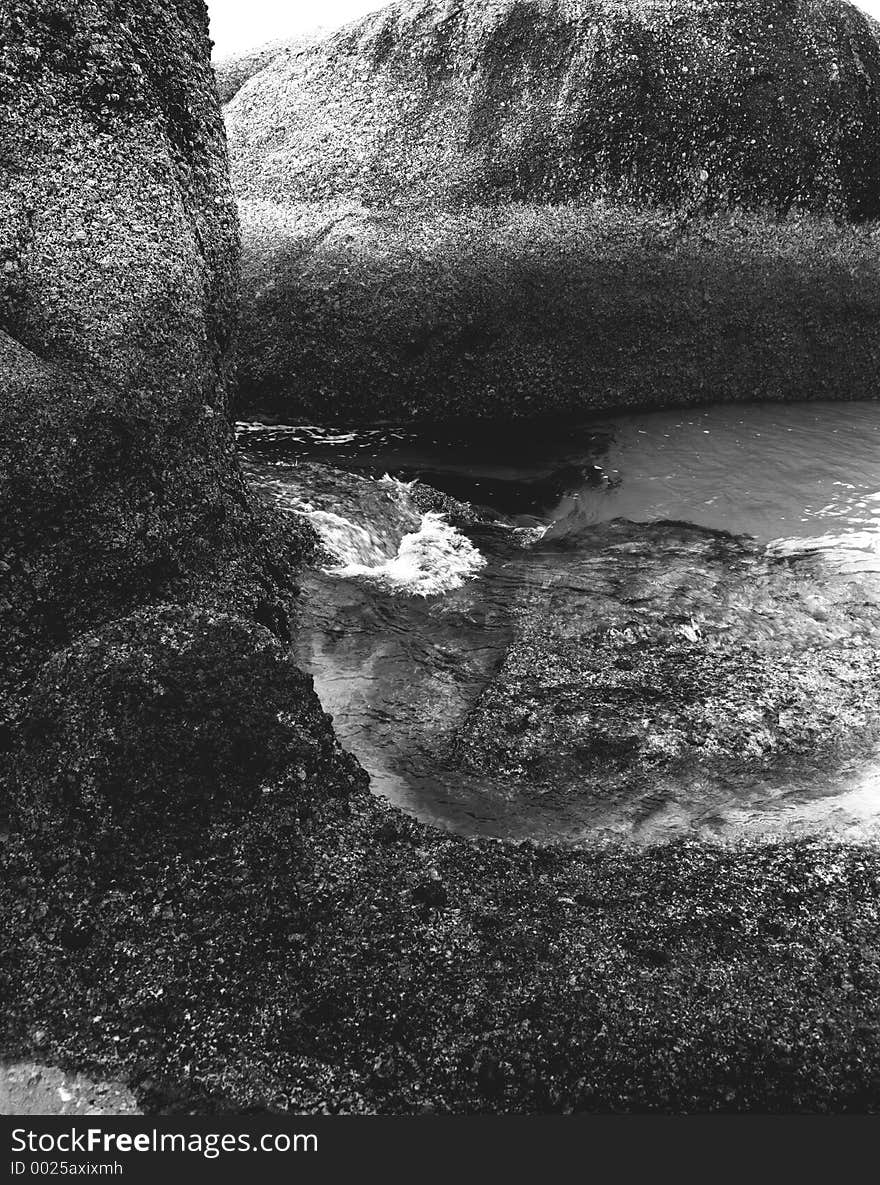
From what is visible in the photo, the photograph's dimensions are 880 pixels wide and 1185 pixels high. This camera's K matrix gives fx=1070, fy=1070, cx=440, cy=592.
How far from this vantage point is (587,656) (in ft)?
13.2

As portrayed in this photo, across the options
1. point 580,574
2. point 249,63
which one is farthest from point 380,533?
point 249,63

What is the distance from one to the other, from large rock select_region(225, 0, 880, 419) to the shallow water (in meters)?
0.40

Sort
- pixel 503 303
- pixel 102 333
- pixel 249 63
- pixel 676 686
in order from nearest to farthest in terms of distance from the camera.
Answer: pixel 102 333
pixel 676 686
pixel 503 303
pixel 249 63

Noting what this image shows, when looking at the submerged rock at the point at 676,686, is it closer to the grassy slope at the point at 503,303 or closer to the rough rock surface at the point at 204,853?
the rough rock surface at the point at 204,853

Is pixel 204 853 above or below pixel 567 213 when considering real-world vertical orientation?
below

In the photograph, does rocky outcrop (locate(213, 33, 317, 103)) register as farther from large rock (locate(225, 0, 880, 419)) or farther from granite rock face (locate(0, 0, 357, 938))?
granite rock face (locate(0, 0, 357, 938))

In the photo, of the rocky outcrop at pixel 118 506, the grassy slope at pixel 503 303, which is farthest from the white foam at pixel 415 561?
the grassy slope at pixel 503 303

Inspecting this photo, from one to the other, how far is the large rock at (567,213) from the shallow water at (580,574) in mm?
405

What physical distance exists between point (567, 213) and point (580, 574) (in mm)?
2975

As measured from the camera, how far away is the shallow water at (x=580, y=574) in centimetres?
329

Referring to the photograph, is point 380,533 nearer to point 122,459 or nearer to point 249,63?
point 122,459

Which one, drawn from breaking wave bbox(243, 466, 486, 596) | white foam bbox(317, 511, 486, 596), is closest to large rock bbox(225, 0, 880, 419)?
breaking wave bbox(243, 466, 486, 596)

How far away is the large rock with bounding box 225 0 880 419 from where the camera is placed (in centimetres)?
660

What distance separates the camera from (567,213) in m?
6.66
